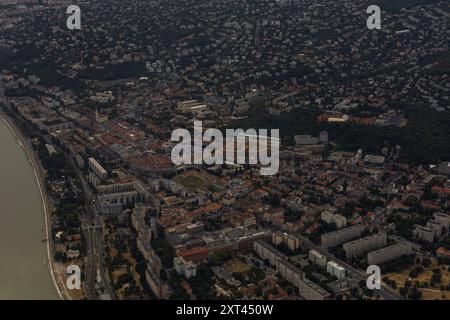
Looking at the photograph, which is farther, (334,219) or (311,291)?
(334,219)

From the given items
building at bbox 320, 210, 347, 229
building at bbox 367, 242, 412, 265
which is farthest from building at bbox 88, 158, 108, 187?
building at bbox 367, 242, 412, 265

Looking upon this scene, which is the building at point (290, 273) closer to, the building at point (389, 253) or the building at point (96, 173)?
the building at point (389, 253)

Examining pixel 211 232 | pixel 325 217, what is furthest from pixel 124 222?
pixel 325 217

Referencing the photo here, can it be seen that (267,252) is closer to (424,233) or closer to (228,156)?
(424,233)

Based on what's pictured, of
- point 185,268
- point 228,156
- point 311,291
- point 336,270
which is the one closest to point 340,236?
point 336,270

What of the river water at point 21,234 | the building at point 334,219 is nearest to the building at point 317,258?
the building at point 334,219

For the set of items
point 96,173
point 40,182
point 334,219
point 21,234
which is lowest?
point 21,234

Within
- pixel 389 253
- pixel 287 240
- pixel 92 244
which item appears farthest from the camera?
pixel 92 244

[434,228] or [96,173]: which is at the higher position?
[96,173]
